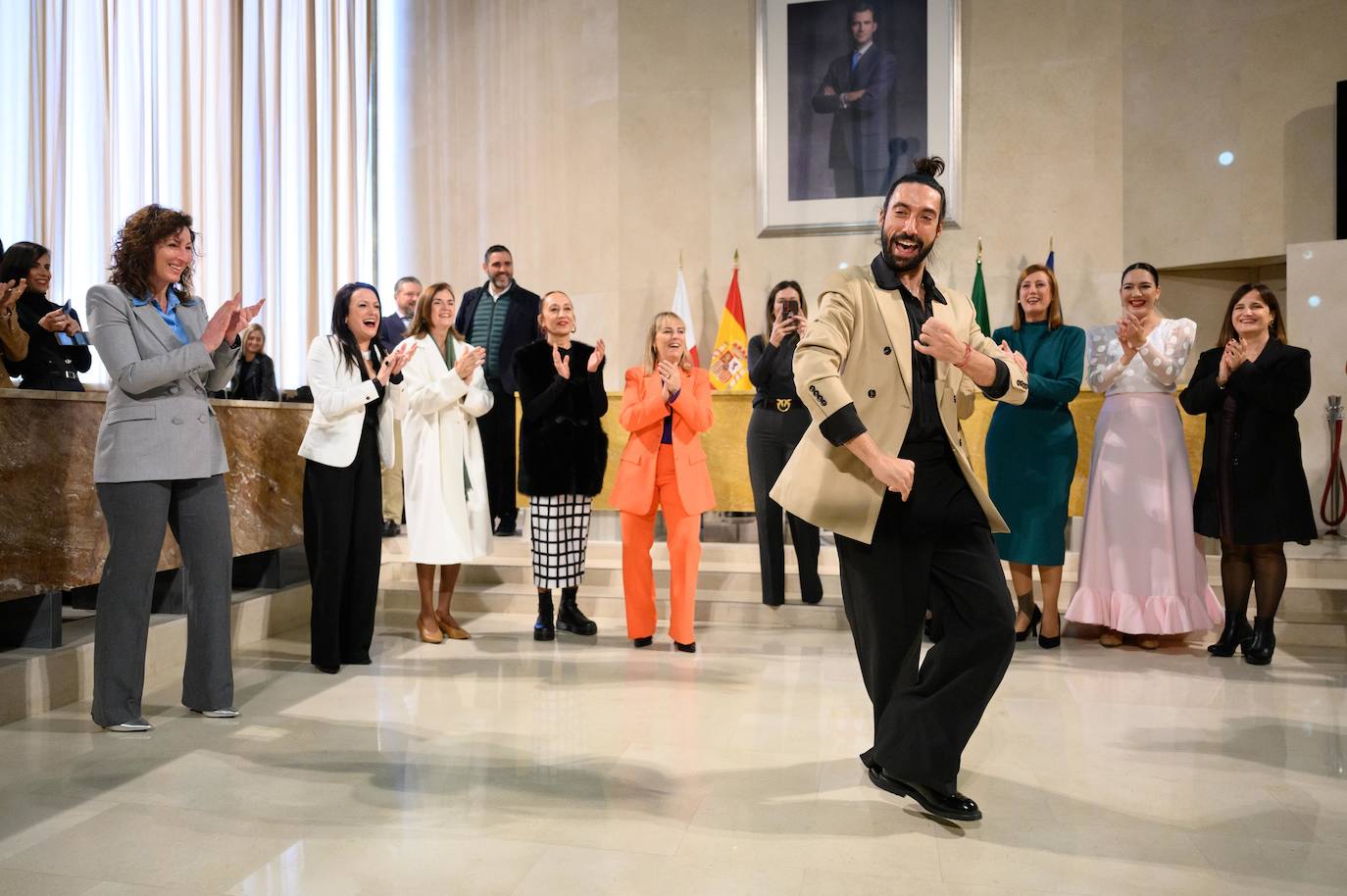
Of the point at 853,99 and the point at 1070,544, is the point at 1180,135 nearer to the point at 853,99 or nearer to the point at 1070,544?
the point at 853,99

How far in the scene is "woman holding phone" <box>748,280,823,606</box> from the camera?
5.29 metres

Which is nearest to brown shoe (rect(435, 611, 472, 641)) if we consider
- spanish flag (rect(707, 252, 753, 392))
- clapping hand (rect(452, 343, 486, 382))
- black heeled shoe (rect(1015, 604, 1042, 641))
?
clapping hand (rect(452, 343, 486, 382))

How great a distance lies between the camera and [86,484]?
4035 mm

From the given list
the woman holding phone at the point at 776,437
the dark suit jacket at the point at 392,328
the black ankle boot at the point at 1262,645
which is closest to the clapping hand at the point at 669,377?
the woman holding phone at the point at 776,437

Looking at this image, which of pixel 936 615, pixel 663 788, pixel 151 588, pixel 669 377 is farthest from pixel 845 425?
pixel 151 588

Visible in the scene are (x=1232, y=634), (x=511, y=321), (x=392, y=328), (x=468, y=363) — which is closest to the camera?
(x=1232, y=634)

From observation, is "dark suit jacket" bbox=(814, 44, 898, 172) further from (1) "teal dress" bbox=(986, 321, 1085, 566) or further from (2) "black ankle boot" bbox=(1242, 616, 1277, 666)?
(2) "black ankle boot" bbox=(1242, 616, 1277, 666)

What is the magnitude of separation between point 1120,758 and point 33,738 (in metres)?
3.62

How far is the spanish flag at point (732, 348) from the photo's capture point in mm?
8047

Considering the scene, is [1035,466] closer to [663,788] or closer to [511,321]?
[663,788]

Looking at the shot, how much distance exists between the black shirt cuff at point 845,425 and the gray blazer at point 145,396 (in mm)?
2222

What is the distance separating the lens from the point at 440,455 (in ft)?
16.6

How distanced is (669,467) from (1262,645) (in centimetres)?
279

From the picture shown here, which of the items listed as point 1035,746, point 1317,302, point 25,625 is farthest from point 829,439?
point 1317,302
